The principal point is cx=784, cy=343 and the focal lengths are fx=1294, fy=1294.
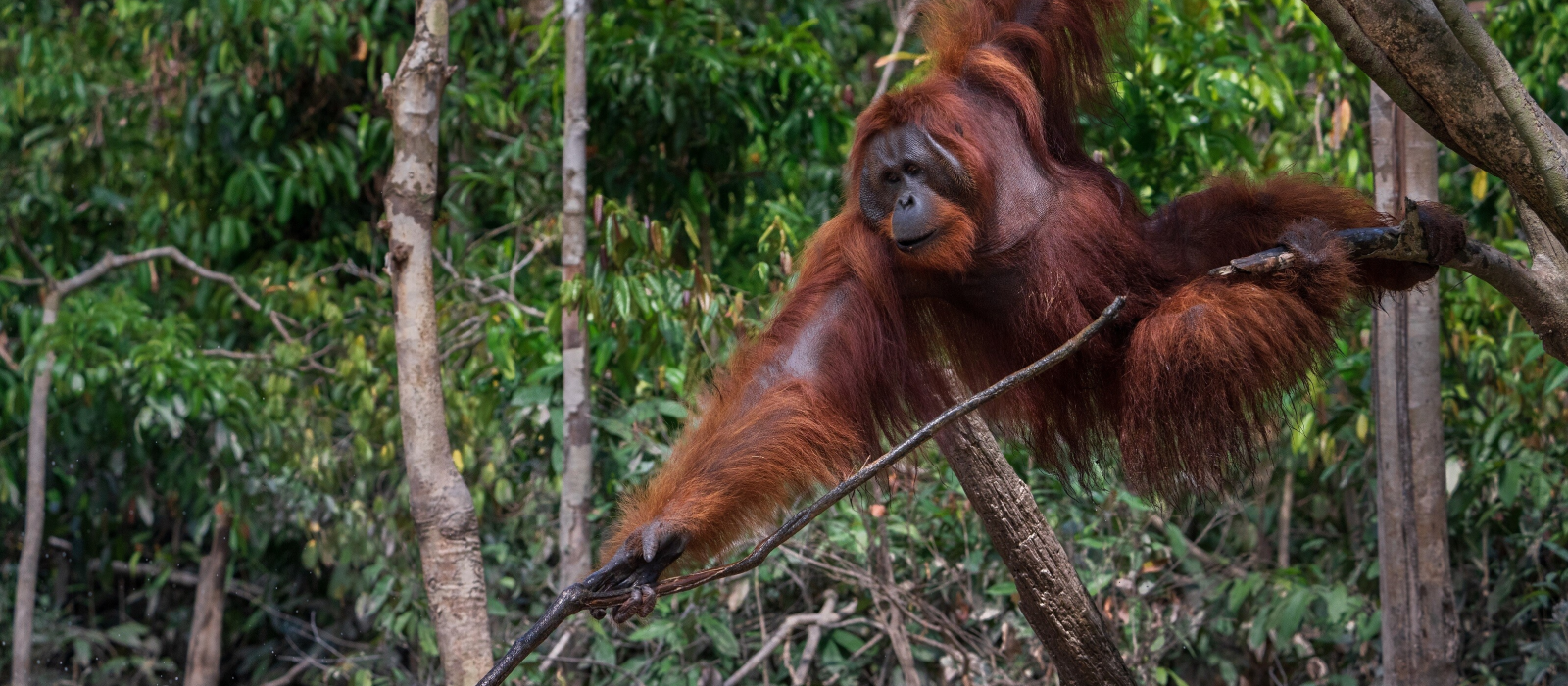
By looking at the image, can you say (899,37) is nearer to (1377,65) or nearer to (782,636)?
(782,636)

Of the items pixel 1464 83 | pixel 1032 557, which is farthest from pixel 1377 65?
pixel 1032 557

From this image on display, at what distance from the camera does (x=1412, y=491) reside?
11.7 ft

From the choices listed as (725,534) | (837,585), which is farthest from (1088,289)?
(837,585)

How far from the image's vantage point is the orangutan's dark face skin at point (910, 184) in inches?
98.0

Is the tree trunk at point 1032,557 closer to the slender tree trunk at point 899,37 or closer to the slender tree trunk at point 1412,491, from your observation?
the slender tree trunk at point 899,37

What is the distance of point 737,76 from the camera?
5.00 meters

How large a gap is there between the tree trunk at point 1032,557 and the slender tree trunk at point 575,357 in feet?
5.13

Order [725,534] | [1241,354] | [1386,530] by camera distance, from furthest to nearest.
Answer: [1386,530]
[725,534]
[1241,354]

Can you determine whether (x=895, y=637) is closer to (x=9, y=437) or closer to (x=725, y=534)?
(x=725, y=534)

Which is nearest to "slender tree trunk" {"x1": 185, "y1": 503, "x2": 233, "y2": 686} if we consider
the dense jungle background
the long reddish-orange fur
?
the dense jungle background

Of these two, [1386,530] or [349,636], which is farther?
[349,636]

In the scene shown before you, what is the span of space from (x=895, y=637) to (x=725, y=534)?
1.97 m

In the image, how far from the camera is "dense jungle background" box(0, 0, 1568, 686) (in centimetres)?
429

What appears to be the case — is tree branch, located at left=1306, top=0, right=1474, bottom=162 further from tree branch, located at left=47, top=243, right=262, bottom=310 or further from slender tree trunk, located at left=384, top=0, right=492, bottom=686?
tree branch, located at left=47, top=243, right=262, bottom=310
